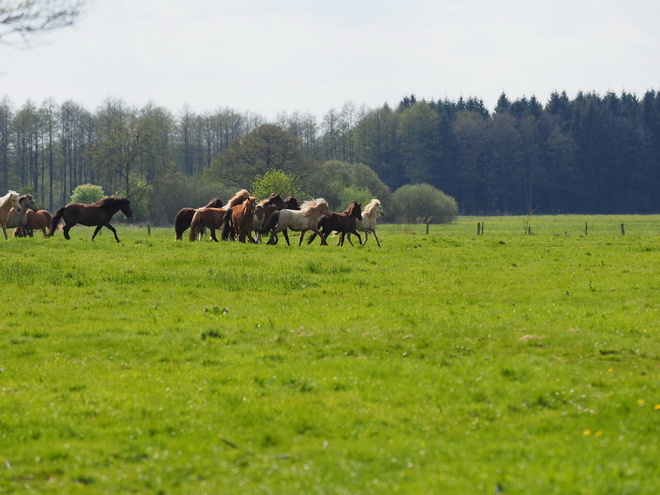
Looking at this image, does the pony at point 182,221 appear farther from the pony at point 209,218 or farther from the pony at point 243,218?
the pony at point 243,218

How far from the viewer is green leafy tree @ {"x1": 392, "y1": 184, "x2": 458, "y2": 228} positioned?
86.4 metres

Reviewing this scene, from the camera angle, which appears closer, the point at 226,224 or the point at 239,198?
the point at 226,224

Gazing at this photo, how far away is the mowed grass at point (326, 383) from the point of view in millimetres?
7449

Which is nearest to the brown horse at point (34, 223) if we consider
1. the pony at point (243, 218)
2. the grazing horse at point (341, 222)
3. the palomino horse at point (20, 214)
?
the palomino horse at point (20, 214)

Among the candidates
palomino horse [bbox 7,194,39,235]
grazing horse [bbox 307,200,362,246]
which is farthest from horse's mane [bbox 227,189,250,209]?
palomino horse [bbox 7,194,39,235]

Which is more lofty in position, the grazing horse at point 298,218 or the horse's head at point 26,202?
the horse's head at point 26,202

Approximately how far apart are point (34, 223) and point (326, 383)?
33709 millimetres

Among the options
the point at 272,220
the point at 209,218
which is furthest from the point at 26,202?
the point at 272,220

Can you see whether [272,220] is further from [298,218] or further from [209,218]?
[209,218]

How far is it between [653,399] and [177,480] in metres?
6.30

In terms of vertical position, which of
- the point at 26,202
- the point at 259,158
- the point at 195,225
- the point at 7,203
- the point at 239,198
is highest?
the point at 259,158

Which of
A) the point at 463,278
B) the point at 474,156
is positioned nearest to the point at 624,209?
the point at 474,156

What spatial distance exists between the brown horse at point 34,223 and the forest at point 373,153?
127 feet

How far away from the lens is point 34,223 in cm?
4009
